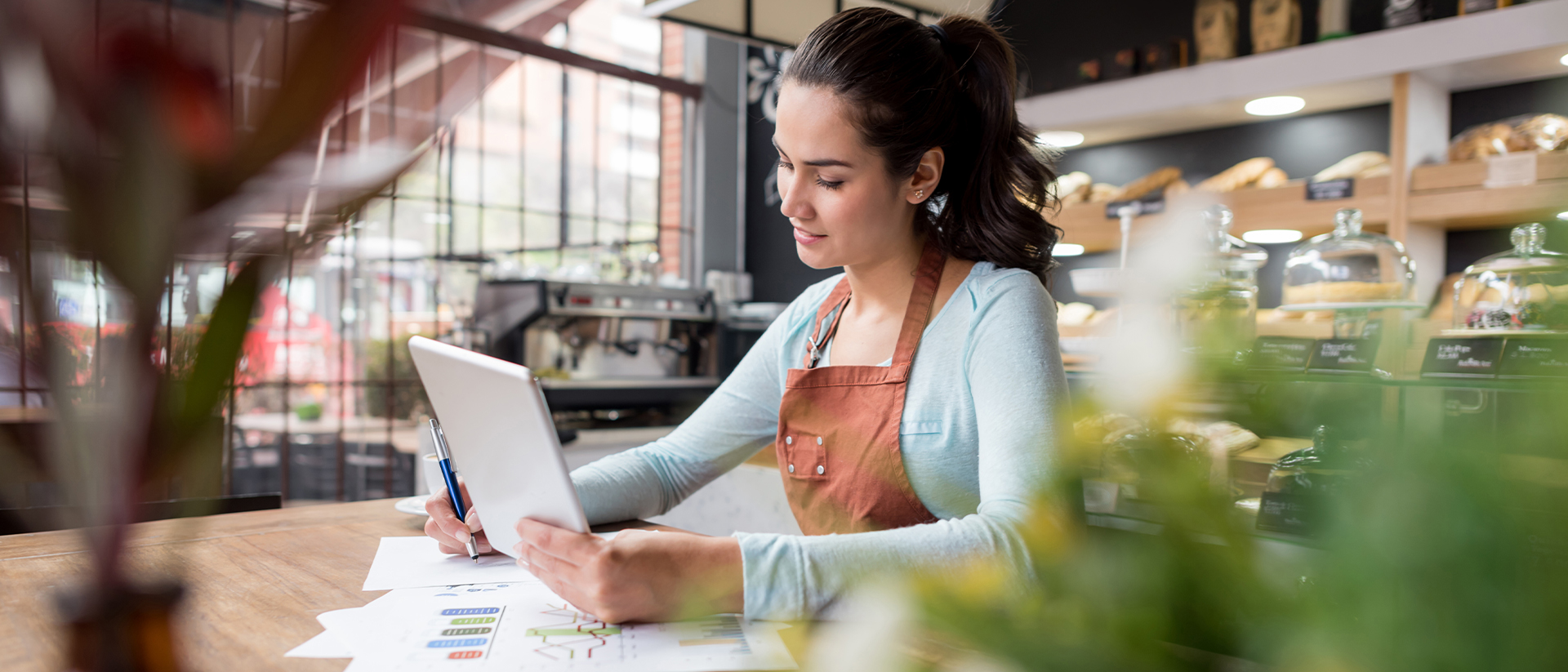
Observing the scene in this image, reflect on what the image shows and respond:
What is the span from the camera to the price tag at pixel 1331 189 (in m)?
2.91

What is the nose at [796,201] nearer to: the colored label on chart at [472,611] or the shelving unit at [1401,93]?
the colored label on chart at [472,611]

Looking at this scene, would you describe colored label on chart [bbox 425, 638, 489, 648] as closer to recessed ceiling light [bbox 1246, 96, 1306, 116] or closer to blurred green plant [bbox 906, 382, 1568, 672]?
blurred green plant [bbox 906, 382, 1568, 672]

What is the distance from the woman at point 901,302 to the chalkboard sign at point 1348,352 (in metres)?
0.40

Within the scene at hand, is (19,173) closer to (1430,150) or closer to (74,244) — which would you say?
(74,244)

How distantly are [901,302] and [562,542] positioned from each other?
652 millimetres

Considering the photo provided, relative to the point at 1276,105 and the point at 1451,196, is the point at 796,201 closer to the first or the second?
the point at 1451,196

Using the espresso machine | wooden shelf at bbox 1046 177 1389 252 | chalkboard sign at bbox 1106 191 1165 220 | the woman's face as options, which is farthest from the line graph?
the espresso machine

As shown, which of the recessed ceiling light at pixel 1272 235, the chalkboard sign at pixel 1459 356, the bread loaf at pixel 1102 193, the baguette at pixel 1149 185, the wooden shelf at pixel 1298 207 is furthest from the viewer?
the bread loaf at pixel 1102 193

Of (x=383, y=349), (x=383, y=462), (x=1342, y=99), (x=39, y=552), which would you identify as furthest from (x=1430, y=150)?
(x=383, y=349)

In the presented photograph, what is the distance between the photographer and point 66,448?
10.2 inches

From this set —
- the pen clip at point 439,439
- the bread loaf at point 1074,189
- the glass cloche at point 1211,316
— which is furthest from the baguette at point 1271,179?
the glass cloche at point 1211,316

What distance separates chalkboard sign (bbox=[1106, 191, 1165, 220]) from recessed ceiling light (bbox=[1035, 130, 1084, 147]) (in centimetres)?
41

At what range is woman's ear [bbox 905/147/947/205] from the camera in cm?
125

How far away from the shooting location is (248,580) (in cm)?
94
